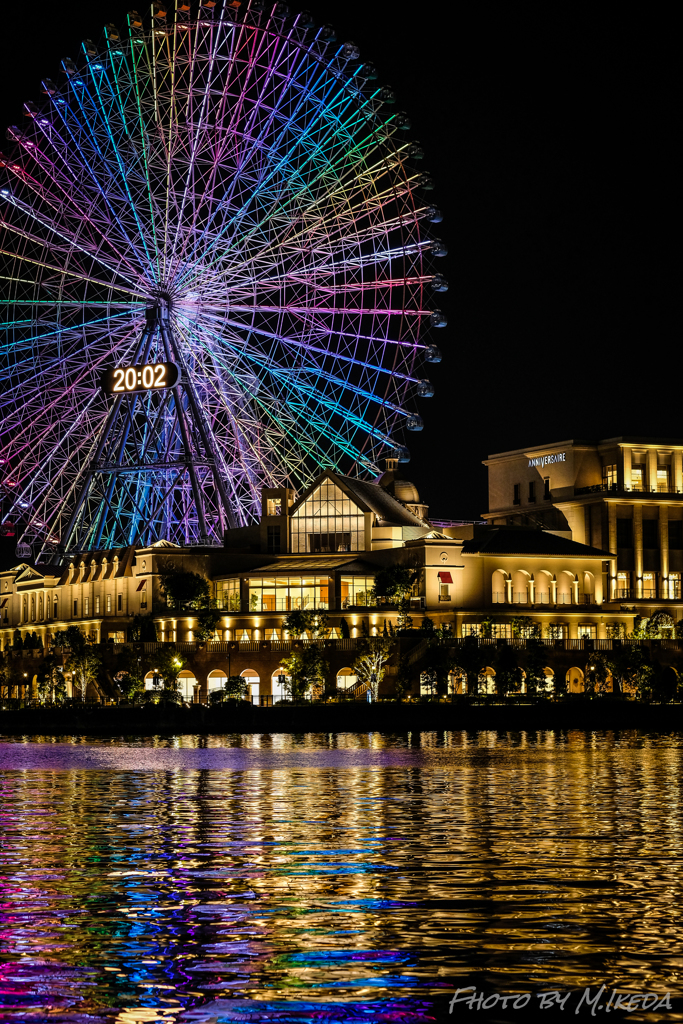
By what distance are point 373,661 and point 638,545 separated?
47.3 metres

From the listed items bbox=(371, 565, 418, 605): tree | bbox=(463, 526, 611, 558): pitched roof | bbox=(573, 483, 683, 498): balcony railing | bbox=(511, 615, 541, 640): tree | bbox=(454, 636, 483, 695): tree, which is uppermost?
bbox=(573, 483, 683, 498): balcony railing

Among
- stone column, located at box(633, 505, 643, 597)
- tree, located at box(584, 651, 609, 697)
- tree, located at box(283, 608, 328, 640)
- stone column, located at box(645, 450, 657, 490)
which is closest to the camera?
tree, located at box(584, 651, 609, 697)

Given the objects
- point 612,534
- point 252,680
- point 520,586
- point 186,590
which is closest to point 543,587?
point 520,586

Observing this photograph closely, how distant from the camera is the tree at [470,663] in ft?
393

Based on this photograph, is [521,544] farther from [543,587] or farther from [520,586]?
[543,587]

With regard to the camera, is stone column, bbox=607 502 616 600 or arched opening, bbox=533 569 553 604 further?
stone column, bbox=607 502 616 600

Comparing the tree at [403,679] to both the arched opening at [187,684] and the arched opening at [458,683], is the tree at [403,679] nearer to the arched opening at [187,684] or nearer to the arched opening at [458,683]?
the arched opening at [458,683]

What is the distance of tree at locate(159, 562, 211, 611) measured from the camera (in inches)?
5517

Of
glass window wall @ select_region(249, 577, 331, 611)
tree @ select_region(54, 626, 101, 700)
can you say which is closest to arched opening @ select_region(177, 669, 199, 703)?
tree @ select_region(54, 626, 101, 700)

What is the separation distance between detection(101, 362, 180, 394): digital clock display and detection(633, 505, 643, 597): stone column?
64704mm

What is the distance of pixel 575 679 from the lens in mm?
130000

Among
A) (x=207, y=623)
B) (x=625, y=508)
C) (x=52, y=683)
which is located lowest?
(x=52, y=683)

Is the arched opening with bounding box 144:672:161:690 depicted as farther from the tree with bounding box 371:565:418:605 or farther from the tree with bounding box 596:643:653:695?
the tree with bounding box 596:643:653:695

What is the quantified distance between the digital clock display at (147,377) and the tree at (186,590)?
1236 inches
